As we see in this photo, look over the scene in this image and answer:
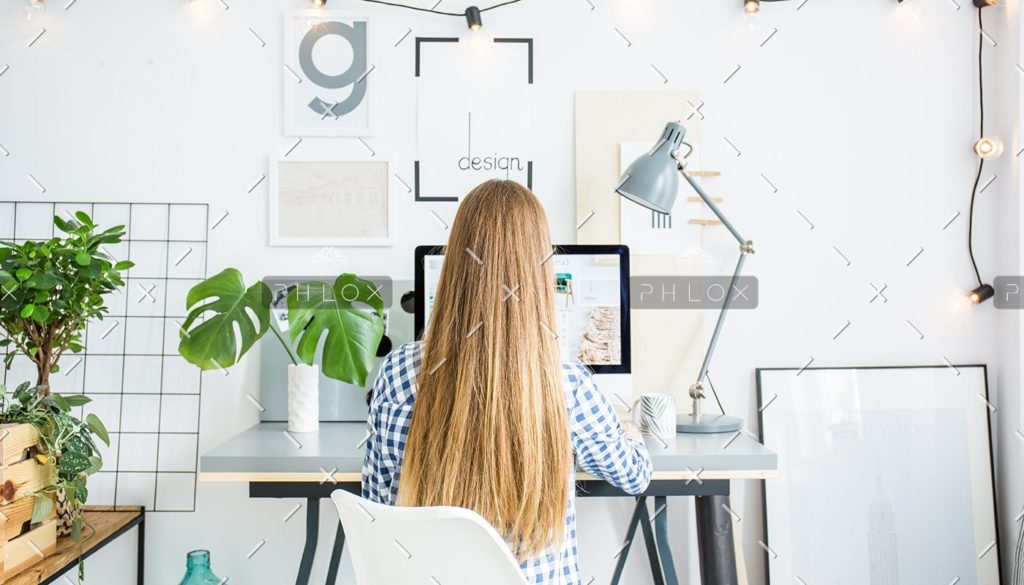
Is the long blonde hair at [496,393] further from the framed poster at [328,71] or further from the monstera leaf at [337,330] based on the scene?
the framed poster at [328,71]

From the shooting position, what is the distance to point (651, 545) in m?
1.78

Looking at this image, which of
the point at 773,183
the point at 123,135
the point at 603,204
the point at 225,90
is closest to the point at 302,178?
the point at 225,90

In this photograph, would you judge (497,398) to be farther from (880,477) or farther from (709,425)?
(880,477)

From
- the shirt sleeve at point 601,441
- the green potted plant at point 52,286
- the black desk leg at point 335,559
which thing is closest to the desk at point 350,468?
the black desk leg at point 335,559

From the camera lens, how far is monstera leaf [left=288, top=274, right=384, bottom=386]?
159cm

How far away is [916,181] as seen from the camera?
2000 millimetres

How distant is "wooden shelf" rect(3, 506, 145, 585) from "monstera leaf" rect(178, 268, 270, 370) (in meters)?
0.45

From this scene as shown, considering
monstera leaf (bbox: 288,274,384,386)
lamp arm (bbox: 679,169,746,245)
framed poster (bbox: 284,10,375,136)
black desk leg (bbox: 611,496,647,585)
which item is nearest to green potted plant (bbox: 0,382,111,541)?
monstera leaf (bbox: 288,274,384,386)

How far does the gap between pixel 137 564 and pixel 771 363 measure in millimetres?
1731

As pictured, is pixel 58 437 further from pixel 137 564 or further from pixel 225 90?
pixel 225 90

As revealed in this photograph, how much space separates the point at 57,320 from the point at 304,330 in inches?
20.6

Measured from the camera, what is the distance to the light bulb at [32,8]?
77.8 inches

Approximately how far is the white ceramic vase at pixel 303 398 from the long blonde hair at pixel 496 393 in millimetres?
713

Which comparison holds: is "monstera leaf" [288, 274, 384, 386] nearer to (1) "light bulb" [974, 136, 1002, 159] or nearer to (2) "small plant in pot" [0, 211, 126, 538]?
(2) "small plant in pot" [0, 211, 126, 538]
